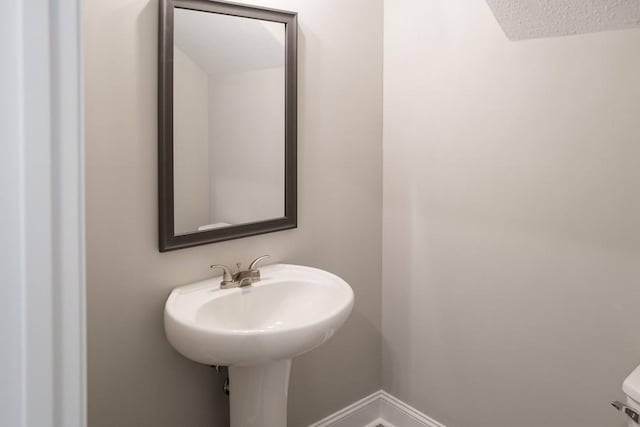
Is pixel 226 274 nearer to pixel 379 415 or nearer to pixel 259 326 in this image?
pixel 259 326

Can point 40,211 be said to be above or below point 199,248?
above

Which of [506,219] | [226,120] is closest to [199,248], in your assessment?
[226,120]

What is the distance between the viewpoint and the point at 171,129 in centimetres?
170

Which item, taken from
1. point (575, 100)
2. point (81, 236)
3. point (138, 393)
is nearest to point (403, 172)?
point (575, 100)

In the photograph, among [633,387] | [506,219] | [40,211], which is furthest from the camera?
[506,219]

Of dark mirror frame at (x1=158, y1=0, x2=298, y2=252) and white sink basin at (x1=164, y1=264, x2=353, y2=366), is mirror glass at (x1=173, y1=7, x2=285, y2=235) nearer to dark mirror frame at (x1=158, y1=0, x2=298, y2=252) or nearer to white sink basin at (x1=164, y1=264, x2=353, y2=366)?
dark mirror frame at (x1=158, y1=0, x2=298, y2=252)

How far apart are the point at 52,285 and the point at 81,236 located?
63 mm

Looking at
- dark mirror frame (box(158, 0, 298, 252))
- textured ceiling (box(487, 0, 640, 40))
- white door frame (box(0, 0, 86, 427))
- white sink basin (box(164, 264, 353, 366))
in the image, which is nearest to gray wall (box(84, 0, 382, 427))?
dark mirror frame (box(158, 0, 298, 252))

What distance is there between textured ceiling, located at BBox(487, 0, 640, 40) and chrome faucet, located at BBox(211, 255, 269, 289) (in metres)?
1.17

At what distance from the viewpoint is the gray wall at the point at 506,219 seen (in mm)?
1674

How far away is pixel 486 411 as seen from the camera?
6.81ft

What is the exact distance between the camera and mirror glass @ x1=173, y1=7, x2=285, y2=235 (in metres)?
1.74

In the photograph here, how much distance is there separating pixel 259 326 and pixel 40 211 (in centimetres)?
142

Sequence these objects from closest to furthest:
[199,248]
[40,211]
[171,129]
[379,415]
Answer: [40,211] < [171,129] < [199,248] < [379,415]
